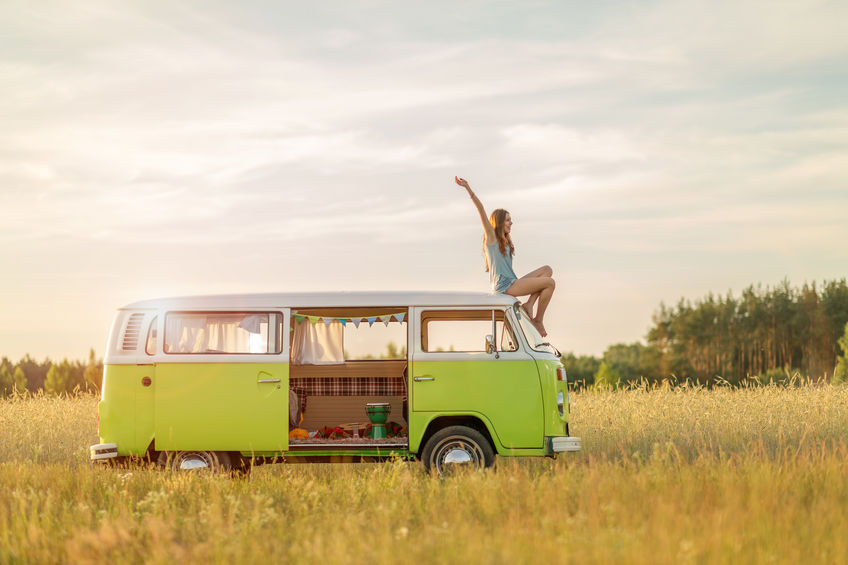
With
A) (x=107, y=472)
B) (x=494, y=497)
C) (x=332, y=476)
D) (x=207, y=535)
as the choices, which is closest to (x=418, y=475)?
(x=332, y=476)

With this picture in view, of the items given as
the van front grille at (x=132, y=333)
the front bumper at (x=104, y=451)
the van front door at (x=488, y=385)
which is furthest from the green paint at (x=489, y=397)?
the front bumper at (x=104, y=451)

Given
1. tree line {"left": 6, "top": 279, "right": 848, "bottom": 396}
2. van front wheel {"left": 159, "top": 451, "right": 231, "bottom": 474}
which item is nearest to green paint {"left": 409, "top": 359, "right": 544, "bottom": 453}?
van front wheel {"left": 159, "top": 451, "right": 231, "bottom": 474}

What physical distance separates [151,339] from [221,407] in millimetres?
1279

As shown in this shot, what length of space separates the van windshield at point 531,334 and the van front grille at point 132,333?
483 centimetres

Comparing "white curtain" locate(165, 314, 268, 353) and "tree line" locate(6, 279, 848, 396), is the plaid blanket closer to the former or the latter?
"white curtain" locate(165, 314, 268, 353)

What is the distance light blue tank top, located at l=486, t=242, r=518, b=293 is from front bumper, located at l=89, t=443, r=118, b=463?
5.33 meters

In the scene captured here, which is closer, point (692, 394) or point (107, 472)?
point (107, 472)

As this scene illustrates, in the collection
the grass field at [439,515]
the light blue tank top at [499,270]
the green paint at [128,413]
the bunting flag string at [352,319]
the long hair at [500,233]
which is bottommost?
the grass field at [439,515]

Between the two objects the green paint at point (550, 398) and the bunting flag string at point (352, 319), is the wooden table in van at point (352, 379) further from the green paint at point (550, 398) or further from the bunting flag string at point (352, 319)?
the green paint at point (550, 398)

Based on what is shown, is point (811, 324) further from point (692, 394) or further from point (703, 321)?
point (692, 394)

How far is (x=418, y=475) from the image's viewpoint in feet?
35.0

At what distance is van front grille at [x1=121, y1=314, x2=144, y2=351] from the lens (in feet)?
36.6

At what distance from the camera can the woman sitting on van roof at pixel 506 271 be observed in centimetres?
1180

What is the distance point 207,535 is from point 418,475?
3.43 metres
